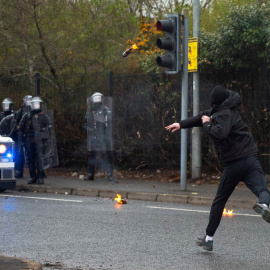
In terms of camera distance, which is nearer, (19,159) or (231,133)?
(231,133)

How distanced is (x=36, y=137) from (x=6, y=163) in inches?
90.9

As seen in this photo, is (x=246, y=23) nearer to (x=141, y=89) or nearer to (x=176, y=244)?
(x=141, y=89)

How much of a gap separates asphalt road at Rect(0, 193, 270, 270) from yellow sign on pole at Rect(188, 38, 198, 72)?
350 cm

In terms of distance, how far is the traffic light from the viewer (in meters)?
12.4

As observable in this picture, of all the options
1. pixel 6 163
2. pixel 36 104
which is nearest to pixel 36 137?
pixel 36 104

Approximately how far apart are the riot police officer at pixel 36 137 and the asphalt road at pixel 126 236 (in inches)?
116

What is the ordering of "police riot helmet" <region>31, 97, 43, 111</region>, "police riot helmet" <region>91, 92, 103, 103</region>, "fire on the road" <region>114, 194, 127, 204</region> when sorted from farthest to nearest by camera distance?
"police riot helmet" <region>91, 92, 103, 103</region>, "police riot helmet" <region>31, 97, 43, 111</region>, "fire on the road" <region>114, 194, 127, 204</region>

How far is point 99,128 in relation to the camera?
15594 millimetres

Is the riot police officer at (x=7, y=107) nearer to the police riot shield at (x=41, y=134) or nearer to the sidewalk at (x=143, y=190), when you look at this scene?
the sidewalk at (x=143, y=190)

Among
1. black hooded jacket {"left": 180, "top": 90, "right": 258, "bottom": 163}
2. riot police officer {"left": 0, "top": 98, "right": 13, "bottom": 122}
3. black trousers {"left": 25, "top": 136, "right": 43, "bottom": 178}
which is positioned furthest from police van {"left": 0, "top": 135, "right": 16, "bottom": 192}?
black hooded jacket {"left": 180, "top": 90, "right": 258, "bottom": 163}

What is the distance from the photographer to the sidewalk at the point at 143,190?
11938mm

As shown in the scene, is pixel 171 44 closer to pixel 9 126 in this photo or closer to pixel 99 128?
pixel 99 128

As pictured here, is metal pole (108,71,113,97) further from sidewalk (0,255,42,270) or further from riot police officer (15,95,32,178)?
sidewalk (0,255,42,270)

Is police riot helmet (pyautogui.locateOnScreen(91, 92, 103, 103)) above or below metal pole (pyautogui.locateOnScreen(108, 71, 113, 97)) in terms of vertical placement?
below
